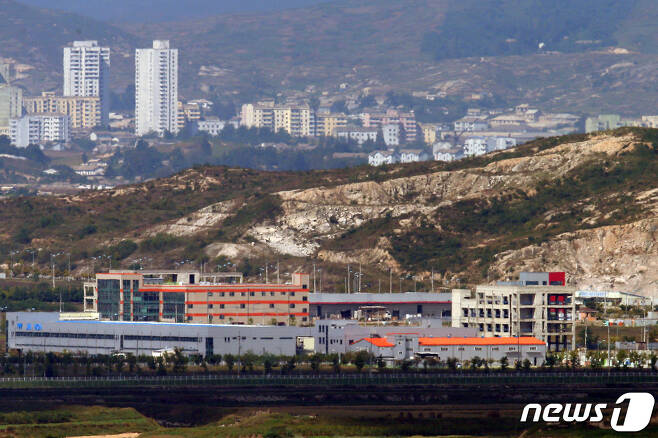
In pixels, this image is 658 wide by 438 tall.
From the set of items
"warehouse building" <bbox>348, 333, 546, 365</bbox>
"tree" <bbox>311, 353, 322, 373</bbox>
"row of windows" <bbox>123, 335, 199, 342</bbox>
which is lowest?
"tree" <bbox>311, 353, 322, 373</bbox>

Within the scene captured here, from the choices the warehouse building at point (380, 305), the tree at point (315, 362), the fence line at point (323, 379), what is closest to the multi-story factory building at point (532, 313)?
the tree at point (315, 362)

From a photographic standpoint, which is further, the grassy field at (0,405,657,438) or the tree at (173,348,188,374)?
the tree at (173,348,188,374)

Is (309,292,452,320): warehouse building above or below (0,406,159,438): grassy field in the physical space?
above

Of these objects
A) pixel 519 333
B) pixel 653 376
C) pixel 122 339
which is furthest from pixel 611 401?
pixel 122 339

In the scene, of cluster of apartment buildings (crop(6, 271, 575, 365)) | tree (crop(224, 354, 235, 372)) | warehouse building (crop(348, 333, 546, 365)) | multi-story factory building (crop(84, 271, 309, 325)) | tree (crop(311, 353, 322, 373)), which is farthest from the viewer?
multi-story factory building (crop(84, 271, 309, 325))

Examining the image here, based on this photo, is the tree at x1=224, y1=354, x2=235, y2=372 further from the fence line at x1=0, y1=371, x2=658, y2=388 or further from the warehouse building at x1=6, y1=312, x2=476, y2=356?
the fence line at x1=0, y1=371, x2=658, y2=388

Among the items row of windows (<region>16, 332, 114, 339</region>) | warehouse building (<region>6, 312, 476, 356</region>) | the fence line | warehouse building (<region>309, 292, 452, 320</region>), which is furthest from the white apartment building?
row of windows (<region>16, 332, 114, 339</region>)

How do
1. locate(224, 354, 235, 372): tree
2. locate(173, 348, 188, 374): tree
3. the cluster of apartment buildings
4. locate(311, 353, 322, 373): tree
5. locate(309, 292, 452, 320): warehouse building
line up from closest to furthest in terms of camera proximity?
locate(173, 348, 188, 374): tree
locate(311, 353, 322, 373): tree
locate(224, 354, 235, 372): tree
the cluster of apartment buildings
locate(309, 292, 452, 320): warehouse building
